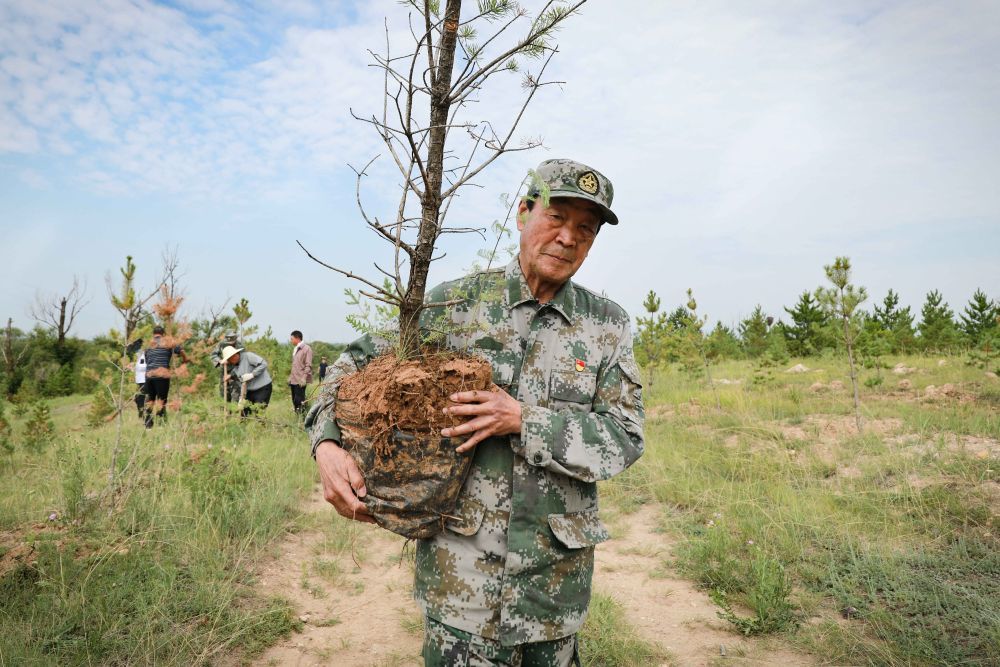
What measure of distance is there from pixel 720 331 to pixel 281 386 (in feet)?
49.9

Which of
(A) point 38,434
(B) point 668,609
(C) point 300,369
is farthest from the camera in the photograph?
(C) point 300,369

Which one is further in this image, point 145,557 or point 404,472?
point 145,557

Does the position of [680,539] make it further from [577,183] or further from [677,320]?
[677,320]

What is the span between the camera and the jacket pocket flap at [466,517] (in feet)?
5.46

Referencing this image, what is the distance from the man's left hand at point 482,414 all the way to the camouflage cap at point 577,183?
660mm

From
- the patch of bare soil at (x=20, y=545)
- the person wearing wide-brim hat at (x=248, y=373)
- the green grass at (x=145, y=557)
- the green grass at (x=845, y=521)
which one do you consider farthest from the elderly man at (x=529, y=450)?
the person wearing wide-brim hat at (x=248, y=373)

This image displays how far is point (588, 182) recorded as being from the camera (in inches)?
70.9

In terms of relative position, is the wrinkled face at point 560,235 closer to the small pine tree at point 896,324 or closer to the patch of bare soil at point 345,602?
the patch of bare soil at point 345,602

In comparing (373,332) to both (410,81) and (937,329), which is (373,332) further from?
(937,329)

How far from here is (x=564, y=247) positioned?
185cm

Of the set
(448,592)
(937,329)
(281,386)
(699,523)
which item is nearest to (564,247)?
(448,592)

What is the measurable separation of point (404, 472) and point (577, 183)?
3.41ft

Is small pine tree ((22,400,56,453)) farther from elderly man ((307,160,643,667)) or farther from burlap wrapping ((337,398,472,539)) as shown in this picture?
burlap wrapping ((337,398,472,539))

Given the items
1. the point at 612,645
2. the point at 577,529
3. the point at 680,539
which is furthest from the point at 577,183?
the point at 680,539
